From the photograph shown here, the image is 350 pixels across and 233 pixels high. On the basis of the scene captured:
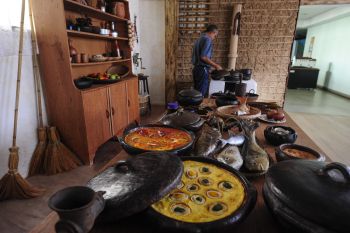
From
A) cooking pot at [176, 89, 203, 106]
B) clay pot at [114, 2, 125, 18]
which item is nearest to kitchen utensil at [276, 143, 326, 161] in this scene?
cooking pot at [176, 89, 203, 106]

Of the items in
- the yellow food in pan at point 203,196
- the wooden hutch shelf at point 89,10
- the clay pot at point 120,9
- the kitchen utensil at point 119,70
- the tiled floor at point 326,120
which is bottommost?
the tiled floor at point 326,120

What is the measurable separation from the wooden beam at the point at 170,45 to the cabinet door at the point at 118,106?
6.68 ft

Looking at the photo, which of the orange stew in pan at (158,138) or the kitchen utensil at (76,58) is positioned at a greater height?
the kitchen utensil at (76,58)

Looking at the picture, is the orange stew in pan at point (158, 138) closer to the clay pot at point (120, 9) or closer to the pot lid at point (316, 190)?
the pot lid at point (316, 190)

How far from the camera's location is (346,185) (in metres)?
0.56

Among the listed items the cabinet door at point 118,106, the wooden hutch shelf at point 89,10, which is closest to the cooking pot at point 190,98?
the cabinet door at point 118,106

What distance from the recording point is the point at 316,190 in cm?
55

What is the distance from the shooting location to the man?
381cm

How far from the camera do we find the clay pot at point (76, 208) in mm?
452

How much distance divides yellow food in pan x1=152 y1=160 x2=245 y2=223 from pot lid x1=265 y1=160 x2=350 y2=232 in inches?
5.6

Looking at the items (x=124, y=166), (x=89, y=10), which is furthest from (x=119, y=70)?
(x=124, y=166)

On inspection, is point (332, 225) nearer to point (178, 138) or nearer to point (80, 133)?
point (178, 138)

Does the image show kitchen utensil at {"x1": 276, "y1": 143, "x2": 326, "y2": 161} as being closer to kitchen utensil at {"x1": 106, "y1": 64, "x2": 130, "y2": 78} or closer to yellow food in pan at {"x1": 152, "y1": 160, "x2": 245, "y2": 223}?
yellow food in pan at {"x1": 152, "y1": 160, "x2": 245, "y2": 223}

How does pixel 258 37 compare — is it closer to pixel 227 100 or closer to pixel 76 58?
pixel 227 100
